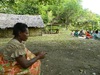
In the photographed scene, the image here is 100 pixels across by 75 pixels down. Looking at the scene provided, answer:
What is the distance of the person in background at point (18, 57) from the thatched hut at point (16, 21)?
28129mm

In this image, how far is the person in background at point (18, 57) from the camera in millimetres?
3305

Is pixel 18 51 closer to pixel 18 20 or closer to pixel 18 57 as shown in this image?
pixel 18 57

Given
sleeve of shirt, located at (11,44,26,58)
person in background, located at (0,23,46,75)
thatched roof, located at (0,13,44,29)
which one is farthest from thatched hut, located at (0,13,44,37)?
sleeve of shirt, located at (11,44,26,58)

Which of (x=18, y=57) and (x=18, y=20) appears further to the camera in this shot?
(x=18, y=20)

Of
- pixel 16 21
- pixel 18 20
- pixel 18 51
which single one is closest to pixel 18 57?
pixel 18 51

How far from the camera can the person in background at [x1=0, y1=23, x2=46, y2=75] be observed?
10.8 feet

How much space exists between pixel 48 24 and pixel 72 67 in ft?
128

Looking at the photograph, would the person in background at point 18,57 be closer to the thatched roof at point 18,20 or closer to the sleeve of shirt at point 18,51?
the sleeve of shirt at point 18,51

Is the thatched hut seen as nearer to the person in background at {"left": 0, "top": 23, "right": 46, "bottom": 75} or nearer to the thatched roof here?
the thatched roof

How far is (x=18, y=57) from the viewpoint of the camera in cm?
328

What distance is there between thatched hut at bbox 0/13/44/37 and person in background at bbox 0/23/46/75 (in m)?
28.1

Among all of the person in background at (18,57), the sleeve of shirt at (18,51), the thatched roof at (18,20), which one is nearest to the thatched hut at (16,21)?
the thatched roof at (18,20)

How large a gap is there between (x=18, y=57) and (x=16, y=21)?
30804mm

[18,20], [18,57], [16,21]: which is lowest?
[16,21]
